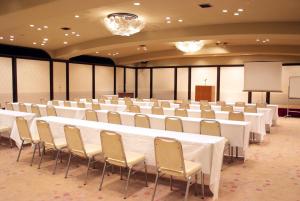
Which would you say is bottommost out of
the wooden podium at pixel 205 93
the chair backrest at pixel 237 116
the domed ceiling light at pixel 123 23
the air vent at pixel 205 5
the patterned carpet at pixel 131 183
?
the patterned carpet at pixel 131 183

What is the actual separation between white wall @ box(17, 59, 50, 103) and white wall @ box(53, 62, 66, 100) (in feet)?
1.48

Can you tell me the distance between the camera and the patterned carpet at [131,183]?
4.14 meters

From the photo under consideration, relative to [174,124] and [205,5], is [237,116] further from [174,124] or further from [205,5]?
[205,5]

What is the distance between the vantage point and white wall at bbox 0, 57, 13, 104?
1377 centimetres

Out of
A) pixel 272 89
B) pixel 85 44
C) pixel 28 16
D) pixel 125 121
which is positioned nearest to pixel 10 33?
pixel 85 44

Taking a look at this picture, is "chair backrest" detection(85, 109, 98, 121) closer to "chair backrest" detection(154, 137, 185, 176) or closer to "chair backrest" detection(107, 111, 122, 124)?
"chair backrest" detection(107, 111, 122, 124)

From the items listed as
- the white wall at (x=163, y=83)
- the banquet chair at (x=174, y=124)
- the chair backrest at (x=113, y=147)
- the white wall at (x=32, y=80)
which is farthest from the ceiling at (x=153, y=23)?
the white wall at (x=163, y=83)

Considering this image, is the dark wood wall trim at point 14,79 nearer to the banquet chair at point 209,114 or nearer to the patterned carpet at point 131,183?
the patterned carpet at point 131,183

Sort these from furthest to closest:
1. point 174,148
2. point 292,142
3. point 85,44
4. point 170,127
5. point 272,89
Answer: point 272,89
point 85,44
point 292,142
point 170,127
point 174,148

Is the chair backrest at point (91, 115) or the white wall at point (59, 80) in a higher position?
the white wall at point (59, 80)

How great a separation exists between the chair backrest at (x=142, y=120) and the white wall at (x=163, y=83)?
43.9ft

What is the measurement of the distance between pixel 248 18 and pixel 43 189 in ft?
25.1

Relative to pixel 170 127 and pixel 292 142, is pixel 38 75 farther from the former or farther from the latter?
pixel 292 142

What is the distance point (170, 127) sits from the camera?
6281 millimetres
